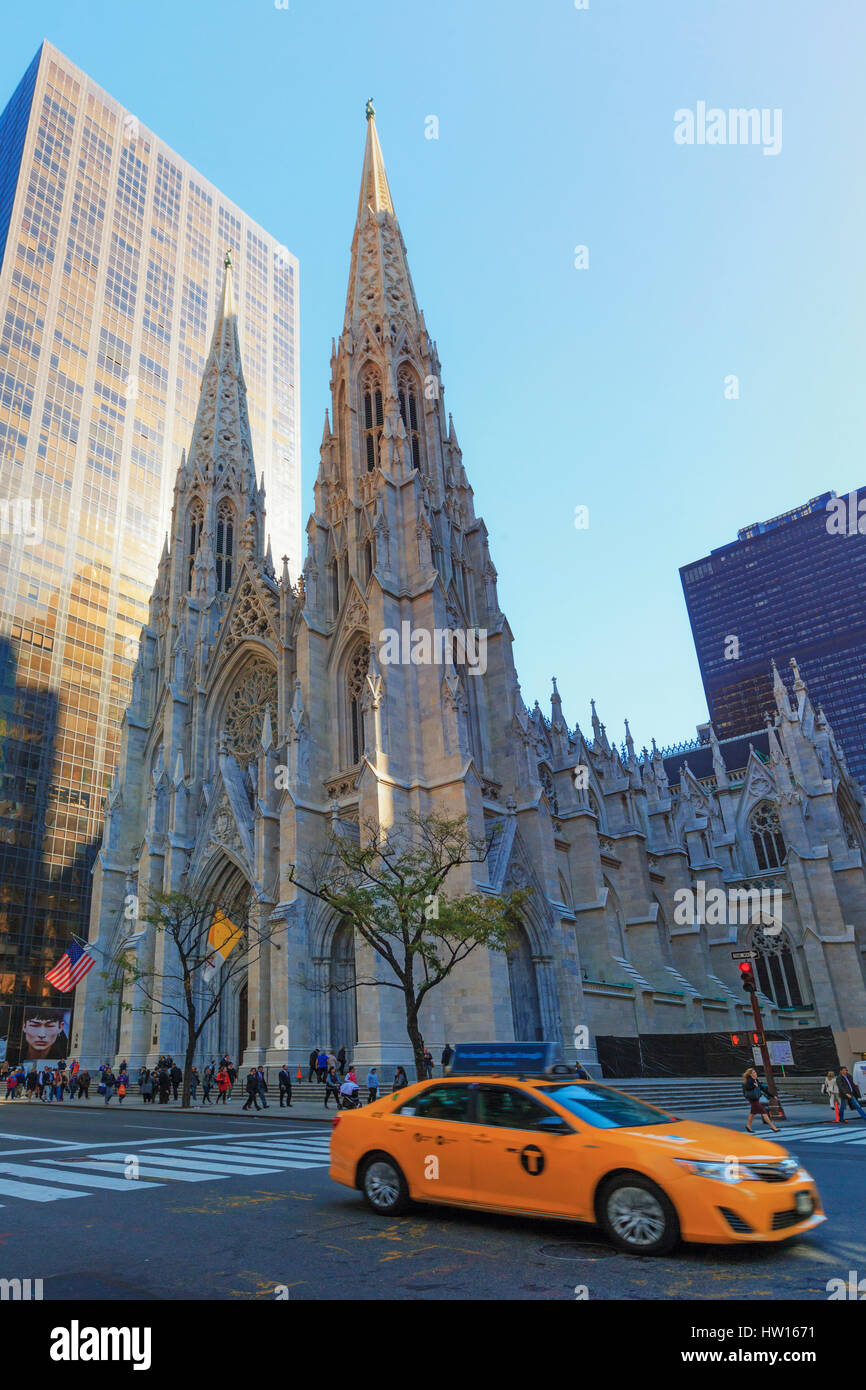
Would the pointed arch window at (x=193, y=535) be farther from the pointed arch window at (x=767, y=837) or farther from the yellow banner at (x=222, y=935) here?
the pointed arch window at (x=767, y=837)

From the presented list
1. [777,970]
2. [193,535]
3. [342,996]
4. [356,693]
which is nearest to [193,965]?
[342,996]

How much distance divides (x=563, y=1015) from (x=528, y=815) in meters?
7.07

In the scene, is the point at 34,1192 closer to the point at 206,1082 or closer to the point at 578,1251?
the point at 578,1251

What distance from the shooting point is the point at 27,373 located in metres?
57.5

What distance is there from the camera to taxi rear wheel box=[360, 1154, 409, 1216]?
7352 millimetres

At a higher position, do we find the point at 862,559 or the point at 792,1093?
the point at 862,559

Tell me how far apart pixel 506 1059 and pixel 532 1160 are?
9.84 ft

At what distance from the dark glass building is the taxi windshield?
4048 inches

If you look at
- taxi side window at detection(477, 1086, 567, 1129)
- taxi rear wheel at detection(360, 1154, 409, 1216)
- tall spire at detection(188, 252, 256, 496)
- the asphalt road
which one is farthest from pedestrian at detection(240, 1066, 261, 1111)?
tall spire at detection(188, 252, 256, 496)

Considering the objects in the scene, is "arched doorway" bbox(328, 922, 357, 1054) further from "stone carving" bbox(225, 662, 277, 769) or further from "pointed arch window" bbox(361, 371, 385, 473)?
"pointed arch window" bbox(361, 371, 385, 473)

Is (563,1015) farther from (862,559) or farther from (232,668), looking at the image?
(862,559)

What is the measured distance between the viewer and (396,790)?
27.8 m
